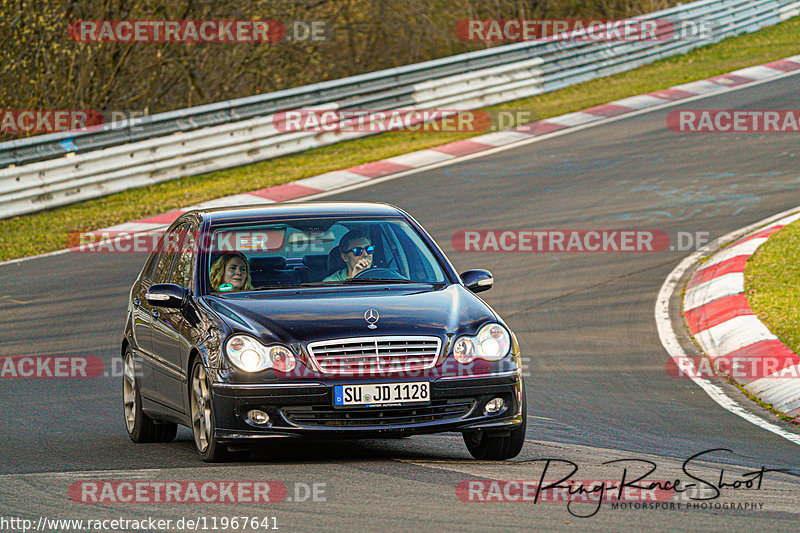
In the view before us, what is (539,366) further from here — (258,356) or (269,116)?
(269,116)

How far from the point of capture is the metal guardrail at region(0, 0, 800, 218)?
728 inches

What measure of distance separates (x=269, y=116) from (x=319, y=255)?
1355 centimetres

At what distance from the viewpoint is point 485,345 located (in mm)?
6965

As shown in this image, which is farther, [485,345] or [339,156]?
[339,156]

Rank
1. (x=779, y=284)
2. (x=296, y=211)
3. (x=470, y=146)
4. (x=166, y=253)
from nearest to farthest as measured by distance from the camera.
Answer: (x=296, y=211), (x=166, y=253), (x=779, y=284), (x=470, y=146)

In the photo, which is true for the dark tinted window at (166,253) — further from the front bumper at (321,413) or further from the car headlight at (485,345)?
the car headlight at (485,345)

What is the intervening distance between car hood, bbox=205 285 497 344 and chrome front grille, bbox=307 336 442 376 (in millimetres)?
48

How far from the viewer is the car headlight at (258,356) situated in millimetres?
6695

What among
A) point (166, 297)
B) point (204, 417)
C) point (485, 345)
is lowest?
point (204, 417)

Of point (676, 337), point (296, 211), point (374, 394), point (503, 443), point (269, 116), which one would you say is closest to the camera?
point (374, 394)

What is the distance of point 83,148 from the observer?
19078 millimetres

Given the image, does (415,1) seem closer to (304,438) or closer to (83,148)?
(83,148)

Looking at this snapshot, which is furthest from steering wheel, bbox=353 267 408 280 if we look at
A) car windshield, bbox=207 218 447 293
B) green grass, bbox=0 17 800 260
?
green grass, bbox=0 17 800 260

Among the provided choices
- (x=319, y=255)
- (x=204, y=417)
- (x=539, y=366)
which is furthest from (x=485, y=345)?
(x=539, y=366)
